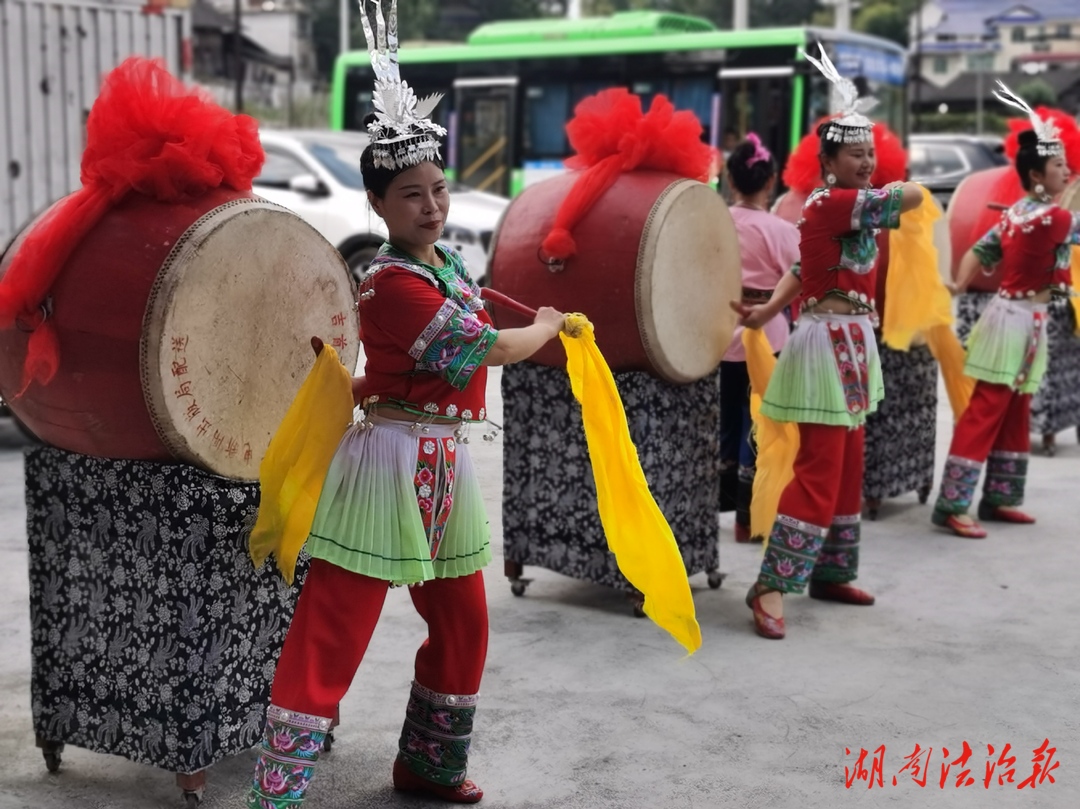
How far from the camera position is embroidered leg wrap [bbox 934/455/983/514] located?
18.3ft

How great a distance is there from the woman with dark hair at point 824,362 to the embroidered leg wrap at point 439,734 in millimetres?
1506

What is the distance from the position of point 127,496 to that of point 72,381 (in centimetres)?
28

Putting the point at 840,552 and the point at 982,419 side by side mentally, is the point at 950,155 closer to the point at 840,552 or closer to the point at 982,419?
the point at 982,419

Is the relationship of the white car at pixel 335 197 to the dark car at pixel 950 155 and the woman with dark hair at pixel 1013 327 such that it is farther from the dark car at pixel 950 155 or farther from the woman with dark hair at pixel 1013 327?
the dark car at pixel 950 155

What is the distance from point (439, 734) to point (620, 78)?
13.9m

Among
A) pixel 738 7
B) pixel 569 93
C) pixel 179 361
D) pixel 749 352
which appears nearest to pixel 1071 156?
pixel 749 352

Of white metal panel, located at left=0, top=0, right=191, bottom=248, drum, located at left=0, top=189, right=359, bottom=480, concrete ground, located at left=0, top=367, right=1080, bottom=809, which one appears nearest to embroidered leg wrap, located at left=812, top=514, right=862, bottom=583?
concrete ground, located at left=0, top=367, right=1080, bottom=809

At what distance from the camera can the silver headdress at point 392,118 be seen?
Result: 2.69 metres

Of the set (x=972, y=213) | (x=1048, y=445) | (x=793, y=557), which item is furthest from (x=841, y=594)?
(x=1048, y=445)

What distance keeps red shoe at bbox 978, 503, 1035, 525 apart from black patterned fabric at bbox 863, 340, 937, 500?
14.6 inches

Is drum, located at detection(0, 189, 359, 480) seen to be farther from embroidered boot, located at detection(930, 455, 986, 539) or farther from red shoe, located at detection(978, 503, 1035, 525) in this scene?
red shoe, located at detection(978, 503, 1035, 525)

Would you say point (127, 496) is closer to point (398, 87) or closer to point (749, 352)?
point (398, 87)

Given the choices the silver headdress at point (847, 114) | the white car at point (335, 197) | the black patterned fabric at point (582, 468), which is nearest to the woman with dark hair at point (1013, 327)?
the silver headdress at point (847, 114)

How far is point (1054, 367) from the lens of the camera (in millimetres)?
7180
